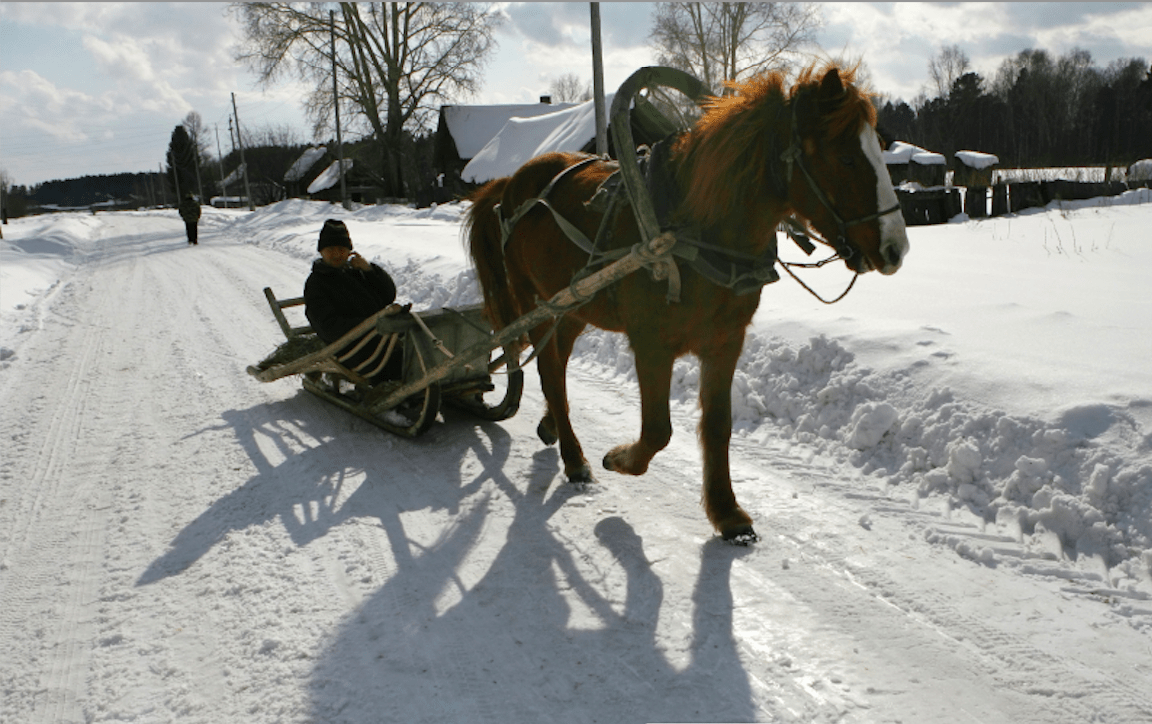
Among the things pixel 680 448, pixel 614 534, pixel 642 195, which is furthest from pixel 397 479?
pixel 642 195

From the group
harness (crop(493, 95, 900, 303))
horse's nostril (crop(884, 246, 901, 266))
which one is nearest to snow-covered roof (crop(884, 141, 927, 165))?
harness (crop(493, 95, 900, 303))

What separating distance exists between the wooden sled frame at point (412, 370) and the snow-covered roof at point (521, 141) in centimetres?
2298

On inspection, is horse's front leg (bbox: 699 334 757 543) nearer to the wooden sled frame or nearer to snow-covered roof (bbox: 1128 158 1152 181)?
the wooden sled frame

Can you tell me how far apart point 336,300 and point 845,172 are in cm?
369

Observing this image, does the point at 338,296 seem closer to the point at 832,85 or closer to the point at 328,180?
the point at 832,85

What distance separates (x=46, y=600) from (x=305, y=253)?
14.1 metres

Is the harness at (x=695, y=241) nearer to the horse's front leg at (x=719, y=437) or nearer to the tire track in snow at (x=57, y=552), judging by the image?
the horse's front leg at (x=719, y=437)

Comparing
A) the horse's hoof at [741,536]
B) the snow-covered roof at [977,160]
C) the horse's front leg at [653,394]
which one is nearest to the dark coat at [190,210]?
the horse's front leg at [653,394]

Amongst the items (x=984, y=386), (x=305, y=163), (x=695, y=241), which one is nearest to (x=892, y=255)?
(x=695, y=241)

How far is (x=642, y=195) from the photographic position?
330 centimetres

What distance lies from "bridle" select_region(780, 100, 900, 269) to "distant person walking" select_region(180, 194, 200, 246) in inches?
880

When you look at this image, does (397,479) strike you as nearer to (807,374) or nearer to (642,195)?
(642,195)

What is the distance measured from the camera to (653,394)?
3527mm

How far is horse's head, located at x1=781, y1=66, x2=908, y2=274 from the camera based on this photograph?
2705 millimetres
